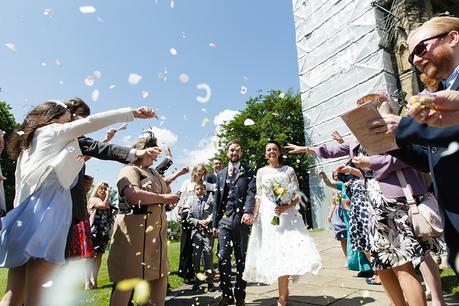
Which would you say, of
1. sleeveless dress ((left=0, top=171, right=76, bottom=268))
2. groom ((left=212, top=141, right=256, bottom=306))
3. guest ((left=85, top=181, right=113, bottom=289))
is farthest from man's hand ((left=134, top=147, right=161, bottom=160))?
guest ((left=85, top=181, right=113, bottom=289))

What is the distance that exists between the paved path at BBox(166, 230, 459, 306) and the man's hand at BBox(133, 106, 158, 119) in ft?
9.48

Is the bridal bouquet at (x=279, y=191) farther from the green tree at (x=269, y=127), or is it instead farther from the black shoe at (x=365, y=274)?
the green tree at (x=269, y=127)

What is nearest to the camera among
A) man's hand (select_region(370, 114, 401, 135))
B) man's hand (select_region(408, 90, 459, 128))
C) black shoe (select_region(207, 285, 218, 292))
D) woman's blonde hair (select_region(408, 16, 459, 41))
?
man's hand (select_region(408, 90, 459, 128))

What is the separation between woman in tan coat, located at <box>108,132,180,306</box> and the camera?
2840 millimetres

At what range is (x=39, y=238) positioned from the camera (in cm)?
234

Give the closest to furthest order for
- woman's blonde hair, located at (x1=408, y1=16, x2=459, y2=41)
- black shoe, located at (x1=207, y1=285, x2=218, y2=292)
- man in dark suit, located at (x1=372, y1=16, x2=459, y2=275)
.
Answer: man in dark suit, located at (x1=372, y1=16, x2=459, y2=275) < woman's blonde hair, located at (x1=408, y1=16, x2=459, y2=41) < black shoe, located at (x1=207, y1=285, x2=218, y2=292)

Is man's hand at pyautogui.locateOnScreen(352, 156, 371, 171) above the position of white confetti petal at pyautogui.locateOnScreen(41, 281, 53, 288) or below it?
above

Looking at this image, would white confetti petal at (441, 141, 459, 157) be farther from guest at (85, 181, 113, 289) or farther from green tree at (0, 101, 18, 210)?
green tree at (0, 101, 18, 210)

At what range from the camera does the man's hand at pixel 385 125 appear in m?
1.49

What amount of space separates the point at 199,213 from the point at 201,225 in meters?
0.24

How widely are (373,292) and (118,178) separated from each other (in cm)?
343

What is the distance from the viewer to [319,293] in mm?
4465

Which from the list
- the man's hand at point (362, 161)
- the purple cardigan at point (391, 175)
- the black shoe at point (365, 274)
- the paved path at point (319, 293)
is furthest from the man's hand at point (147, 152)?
the black shoe at point (365, 274)

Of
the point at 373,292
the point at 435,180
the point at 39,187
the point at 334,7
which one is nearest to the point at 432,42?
the point at 435,180
